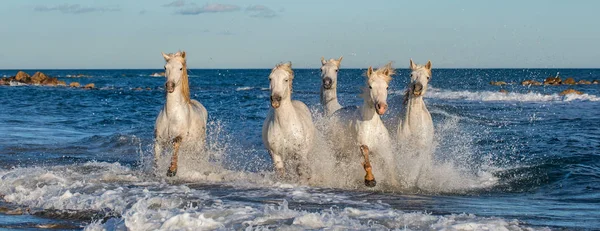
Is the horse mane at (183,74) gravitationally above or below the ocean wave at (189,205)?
above

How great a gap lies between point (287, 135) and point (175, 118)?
1784mm

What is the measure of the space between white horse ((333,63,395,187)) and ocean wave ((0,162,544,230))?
0.81m

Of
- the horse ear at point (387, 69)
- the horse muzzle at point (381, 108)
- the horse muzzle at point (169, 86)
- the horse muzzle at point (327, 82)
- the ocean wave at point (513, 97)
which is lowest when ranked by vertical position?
the ocean wave at point (513, 97)

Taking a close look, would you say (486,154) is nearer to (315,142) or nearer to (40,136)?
(315,142)

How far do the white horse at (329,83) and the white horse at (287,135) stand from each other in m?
1.57

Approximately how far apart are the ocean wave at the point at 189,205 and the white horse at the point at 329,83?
2.42 meters

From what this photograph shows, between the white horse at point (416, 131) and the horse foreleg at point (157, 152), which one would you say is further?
the horse foreleg at point (157, 152)

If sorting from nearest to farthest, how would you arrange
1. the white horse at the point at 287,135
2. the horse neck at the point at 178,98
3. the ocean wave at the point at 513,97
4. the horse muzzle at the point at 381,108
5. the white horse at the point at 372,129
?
the horse muzzle at the point at 381,108 → the white horse at the point at 372,129 → the white horse at the point at 287,135 → the horse neck at the point at 178,98 → the ocean wave at the point at 513,97

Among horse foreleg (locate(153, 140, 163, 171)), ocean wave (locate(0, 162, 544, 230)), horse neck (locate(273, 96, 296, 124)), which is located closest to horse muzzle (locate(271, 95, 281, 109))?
horse neck (locate(273, 96, 296, 124))

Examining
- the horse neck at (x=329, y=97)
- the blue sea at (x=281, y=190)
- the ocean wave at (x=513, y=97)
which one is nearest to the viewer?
the blue sea at (x=281, y=190)

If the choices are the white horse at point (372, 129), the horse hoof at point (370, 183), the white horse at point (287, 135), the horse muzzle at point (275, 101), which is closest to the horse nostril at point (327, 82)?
the white horse at point (287, 135)

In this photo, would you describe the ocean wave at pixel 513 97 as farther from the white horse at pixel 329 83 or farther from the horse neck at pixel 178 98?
the horse neck at pixel 178 98

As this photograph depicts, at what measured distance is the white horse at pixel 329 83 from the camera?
10.8 m

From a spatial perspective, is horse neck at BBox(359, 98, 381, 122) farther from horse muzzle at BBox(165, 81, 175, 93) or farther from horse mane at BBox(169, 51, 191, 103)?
horse mane at BBox(169, 51, 191, 103)
